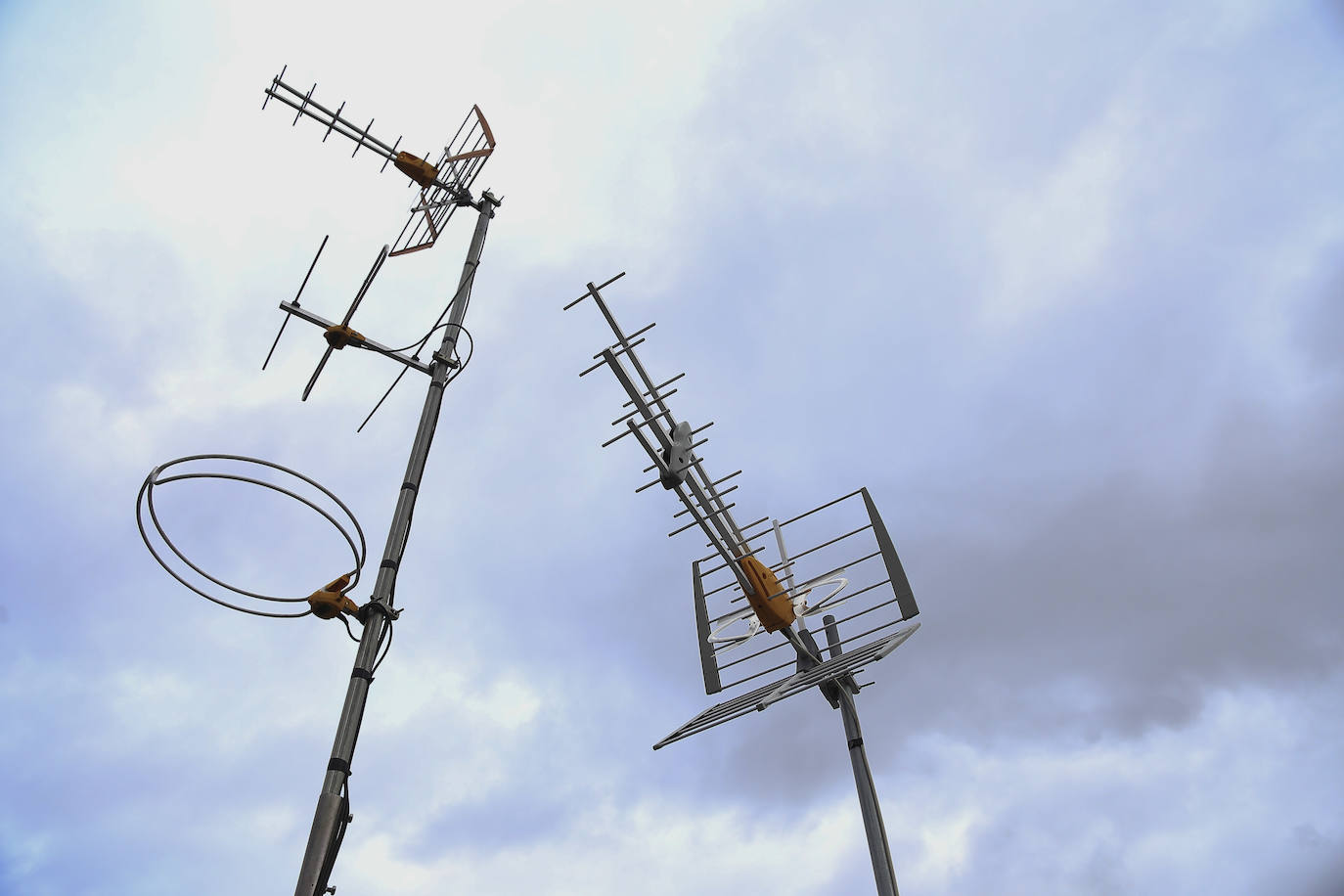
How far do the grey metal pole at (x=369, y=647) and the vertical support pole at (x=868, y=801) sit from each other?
4.38 m

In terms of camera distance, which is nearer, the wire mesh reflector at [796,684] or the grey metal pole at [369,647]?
the grey metal pole at [369,647]

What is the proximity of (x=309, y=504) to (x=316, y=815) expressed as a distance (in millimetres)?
1962

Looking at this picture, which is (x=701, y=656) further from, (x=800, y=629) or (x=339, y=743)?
(x=339, y=743)

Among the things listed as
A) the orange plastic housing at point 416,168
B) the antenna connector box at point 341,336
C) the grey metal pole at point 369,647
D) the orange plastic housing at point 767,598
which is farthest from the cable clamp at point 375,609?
the orange plastic housing at point 416,168

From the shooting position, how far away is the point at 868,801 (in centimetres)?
750

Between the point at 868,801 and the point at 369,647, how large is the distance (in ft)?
15.2

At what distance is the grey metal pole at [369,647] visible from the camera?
14.2 feet

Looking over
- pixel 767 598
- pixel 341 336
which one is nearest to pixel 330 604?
pixel 341 336

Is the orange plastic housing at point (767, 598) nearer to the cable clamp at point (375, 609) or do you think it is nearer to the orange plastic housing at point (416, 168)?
the cable clamp at point (375, 609)

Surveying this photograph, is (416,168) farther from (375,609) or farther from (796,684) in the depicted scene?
(796,684)

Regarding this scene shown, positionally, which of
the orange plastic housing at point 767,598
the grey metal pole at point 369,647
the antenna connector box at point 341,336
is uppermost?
the antenna connector box at point 341,336

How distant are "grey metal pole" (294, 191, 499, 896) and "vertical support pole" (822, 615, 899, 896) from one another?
4377 millimetres

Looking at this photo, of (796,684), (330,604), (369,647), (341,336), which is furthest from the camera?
(796,684)

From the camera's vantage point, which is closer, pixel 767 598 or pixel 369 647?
pixel 369 647
